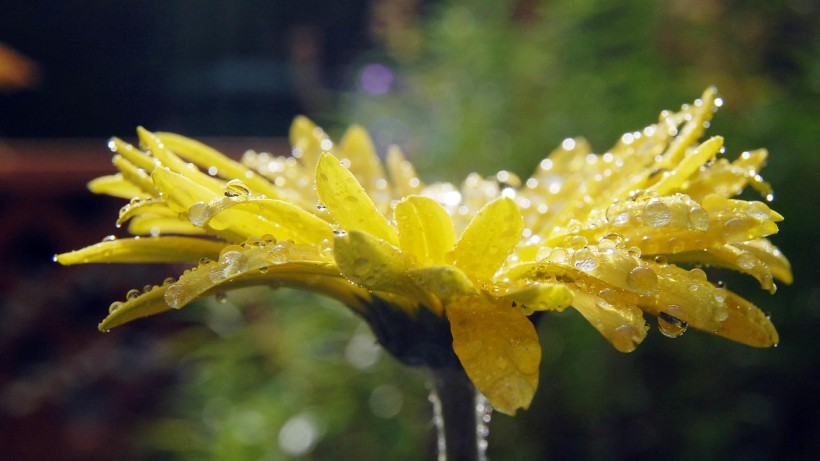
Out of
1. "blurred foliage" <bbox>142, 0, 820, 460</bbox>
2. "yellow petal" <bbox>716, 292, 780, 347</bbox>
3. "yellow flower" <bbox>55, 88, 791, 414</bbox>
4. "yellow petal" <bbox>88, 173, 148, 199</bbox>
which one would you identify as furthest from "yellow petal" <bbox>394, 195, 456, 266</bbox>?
"blurred foliage" <bbox>142, 0, 820, 460</bbox>

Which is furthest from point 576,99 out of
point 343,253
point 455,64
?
point 343,253

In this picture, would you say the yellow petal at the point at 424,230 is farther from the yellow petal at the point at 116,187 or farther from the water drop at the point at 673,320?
the yellow petal at the point at 116,187

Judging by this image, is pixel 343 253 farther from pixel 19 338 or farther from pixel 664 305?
pixel 19 338

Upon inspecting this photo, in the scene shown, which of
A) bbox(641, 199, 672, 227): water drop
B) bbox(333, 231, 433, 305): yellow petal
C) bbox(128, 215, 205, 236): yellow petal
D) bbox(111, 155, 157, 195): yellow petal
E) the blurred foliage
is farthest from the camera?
the blurred foliage

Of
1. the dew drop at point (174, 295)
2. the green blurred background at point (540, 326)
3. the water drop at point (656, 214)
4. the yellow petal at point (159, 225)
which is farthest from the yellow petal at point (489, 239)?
the green blurred background at point (540, 326)

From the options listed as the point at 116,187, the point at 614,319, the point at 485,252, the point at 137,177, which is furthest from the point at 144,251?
the point at 614,319

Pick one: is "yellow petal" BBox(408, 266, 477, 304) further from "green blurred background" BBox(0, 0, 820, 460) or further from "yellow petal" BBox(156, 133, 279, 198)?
"green blurred background" BBox(0, 0, 820, 460)
